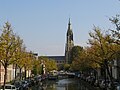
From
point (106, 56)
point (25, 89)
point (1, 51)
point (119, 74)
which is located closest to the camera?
point (1, 51)

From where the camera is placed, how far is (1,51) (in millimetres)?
38531

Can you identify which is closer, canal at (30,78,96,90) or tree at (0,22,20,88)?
tree at (0,22,20,88)

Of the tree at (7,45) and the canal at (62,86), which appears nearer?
the tree at (7,45)

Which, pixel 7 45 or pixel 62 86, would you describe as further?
pixel 62 86

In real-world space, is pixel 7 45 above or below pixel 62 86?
above

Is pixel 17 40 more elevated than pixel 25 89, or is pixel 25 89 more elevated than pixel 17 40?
pixel 17 40

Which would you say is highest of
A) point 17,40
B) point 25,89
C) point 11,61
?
point 17,40

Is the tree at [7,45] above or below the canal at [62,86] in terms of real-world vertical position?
above

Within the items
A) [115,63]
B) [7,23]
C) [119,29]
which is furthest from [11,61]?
[115,63]

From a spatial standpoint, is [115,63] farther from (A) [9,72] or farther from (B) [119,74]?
(A) [9,72]

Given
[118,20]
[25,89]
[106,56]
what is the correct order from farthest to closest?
1. [25,89]
2. [106,56]
3. [118,20]

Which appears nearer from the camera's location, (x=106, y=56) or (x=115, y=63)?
(x=106, y=56)

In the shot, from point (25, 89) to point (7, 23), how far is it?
15887 mm

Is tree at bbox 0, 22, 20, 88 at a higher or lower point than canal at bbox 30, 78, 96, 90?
higher
